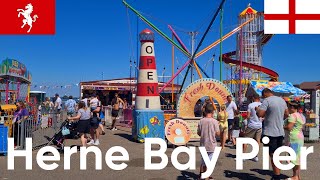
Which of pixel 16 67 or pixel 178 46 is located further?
pixel 178 46

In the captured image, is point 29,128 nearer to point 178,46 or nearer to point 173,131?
point 173,131

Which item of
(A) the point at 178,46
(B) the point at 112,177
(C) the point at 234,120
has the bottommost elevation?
(B) the point at 112,177

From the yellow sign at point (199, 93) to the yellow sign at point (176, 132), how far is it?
1.76 m

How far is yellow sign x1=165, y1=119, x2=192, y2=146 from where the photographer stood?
1045 cm

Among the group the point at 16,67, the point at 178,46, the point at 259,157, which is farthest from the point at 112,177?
the point at 178,46

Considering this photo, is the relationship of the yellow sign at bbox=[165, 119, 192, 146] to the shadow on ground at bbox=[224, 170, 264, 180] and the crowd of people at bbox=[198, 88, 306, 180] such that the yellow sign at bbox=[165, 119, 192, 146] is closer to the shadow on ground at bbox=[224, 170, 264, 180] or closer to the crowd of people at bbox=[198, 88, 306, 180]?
the shadow on ground at bbox=[224, 170, 264, 180]

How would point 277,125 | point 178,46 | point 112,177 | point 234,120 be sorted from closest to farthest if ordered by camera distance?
1. point 277,125
2. point 112,177
3. point 234,120
4. point 178,46

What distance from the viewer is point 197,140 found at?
473 inches

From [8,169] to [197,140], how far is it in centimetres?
615

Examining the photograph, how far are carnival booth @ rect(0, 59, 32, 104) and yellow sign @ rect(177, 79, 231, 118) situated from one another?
466 inches

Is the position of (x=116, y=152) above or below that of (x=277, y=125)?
below

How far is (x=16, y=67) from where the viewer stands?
865 inches

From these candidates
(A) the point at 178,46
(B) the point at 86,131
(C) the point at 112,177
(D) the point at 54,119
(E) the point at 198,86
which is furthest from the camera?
(A) the point at 178,46

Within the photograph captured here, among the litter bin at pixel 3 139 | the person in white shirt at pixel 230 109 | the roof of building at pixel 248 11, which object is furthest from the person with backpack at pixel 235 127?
the roof of building at pixel 248 11
